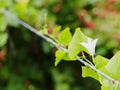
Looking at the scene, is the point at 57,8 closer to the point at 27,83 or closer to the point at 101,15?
the point at 101,15

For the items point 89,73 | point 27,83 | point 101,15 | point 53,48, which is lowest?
point 27,83

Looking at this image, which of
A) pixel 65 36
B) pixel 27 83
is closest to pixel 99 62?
pixel 65 36

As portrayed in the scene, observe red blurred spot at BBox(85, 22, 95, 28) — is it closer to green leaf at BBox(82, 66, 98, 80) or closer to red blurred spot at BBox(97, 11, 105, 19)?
red blurred spot at BBox(97, 11, 105, 19)

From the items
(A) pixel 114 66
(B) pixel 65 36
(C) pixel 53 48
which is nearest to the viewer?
(A) pixel 114 66

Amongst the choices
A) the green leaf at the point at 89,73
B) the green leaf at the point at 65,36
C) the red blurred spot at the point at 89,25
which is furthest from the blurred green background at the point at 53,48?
the green leaf at the point at 89,73

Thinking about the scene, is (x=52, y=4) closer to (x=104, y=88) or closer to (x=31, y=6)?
(x=31, y=6)

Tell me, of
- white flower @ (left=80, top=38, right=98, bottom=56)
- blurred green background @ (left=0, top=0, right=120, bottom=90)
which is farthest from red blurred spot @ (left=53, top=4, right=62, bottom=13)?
white flower @ (left=80, top=38, right=98, bottom=56)

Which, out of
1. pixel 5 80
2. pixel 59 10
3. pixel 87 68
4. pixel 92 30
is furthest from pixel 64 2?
pixel 87 68
